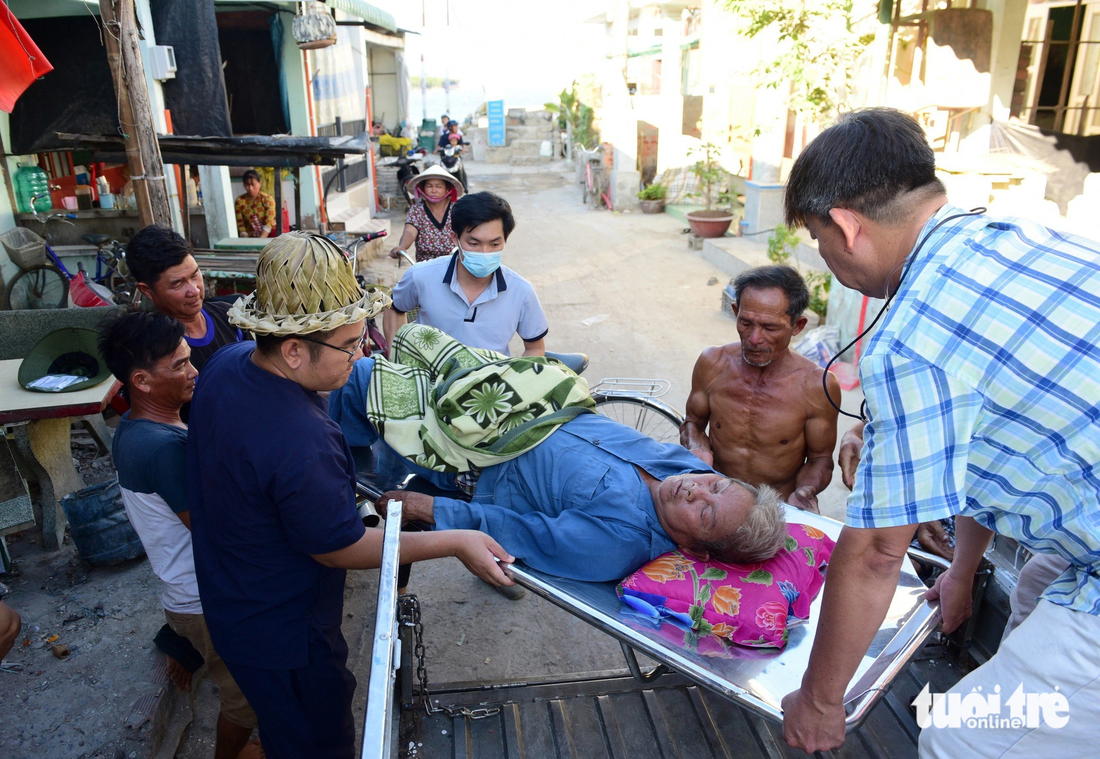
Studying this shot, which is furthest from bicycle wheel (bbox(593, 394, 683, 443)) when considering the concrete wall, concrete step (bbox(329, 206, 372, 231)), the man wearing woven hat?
the concrete wall

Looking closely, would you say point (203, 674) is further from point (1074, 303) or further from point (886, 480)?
point (1074, 303)

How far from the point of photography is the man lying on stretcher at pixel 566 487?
229cm

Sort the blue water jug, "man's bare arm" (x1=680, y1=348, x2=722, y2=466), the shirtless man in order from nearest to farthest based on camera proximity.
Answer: the shirtless man
"man's bare arm" (x1=680, y1=348, x2=722, y2=466)
the blue water jug

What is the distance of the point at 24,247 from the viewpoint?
5.95 m

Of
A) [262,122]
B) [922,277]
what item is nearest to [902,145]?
[922,277]

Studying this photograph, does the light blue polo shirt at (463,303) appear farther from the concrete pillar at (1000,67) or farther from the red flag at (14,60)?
the concrete pillar at (1000,67)

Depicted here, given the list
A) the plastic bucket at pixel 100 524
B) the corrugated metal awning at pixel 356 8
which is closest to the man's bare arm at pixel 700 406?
the plastic bucket at pixel 100 524

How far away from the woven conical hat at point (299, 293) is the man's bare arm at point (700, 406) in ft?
6.37

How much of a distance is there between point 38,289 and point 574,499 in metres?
6.07

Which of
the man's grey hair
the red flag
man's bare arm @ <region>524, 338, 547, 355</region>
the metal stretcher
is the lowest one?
the metal stretcher

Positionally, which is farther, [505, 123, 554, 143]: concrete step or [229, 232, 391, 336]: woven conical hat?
[505, 123, 554, 143]: concrete step

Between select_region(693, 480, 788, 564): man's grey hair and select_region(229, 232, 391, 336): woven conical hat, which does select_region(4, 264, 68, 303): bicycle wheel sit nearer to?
select_region(229, 232, 391, 336): woven conical hat

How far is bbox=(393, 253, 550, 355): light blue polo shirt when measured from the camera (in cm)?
359

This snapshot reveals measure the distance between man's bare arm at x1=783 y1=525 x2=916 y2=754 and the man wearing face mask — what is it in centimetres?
237
